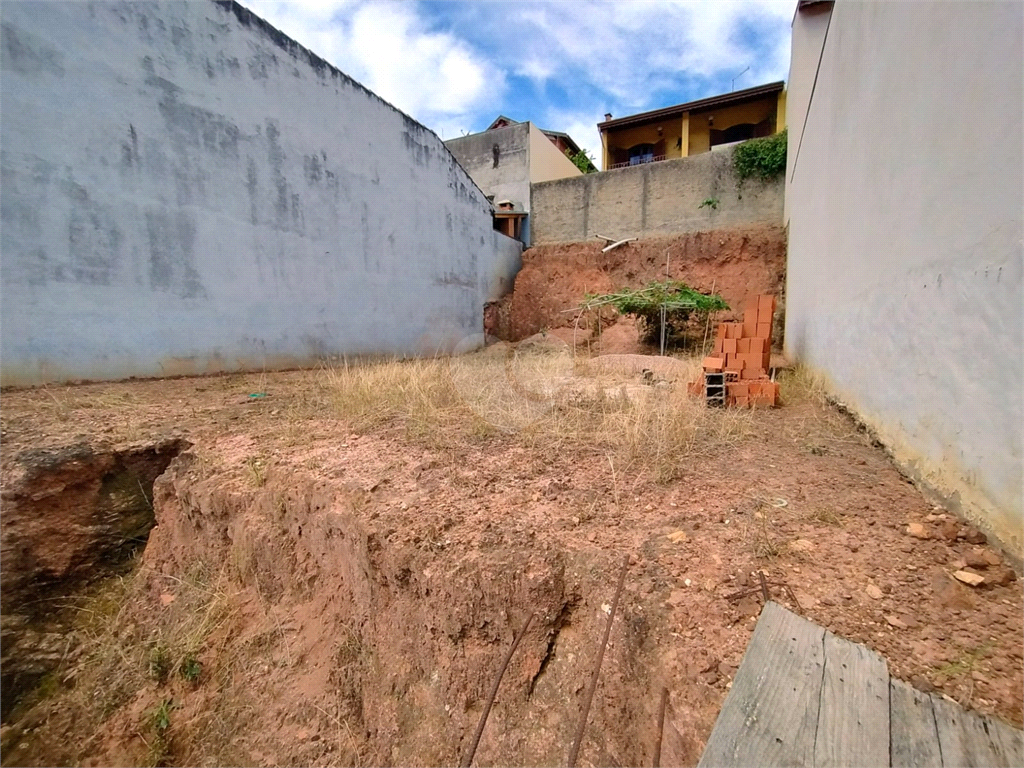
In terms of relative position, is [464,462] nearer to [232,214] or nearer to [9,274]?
[9,274]

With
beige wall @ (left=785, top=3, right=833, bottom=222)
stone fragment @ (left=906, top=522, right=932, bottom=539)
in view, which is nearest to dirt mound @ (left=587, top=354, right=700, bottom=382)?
stone fragment @ (left=906, top=522, right=932, bottom=539)

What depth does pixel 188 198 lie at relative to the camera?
5.62 m

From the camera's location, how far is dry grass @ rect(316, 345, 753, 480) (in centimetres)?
272

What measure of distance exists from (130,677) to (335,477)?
147 centimetres

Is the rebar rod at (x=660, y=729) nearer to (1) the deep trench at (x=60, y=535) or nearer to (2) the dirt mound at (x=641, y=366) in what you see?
(1) the deep trench at (x=60, y=535)

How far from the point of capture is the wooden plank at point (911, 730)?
0.87 meters

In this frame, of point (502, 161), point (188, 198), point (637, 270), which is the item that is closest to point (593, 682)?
point (188, 198)

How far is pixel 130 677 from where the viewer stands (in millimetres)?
2248

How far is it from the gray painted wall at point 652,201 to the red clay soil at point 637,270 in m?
0.47

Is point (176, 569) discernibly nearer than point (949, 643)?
No

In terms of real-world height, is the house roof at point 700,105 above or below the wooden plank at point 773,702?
above

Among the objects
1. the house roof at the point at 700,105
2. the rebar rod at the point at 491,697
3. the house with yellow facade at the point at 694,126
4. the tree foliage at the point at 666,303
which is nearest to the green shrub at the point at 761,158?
the house with yellow facade at the point at 694,126

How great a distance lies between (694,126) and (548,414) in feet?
57.5

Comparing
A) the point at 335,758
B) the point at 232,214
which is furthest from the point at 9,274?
the point at 335,758
